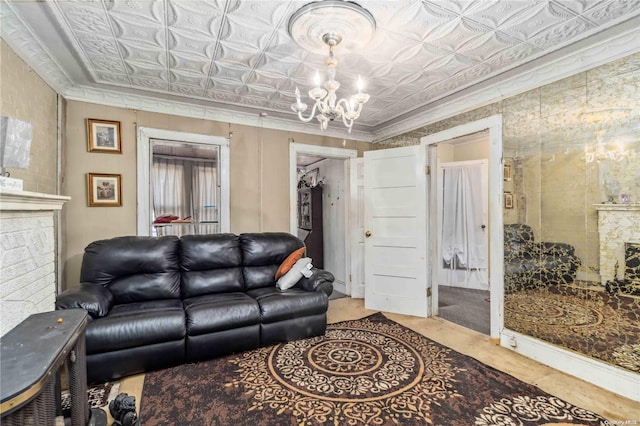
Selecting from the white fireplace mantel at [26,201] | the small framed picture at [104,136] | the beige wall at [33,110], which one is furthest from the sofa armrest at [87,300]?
the small framed picture at [104,136]

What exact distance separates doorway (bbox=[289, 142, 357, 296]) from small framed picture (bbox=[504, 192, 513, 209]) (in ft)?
7.33

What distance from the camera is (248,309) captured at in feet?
8.70

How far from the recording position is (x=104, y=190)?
3.23 metres

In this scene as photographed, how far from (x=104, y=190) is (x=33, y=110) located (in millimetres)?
1030

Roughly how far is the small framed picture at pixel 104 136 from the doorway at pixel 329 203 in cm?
209

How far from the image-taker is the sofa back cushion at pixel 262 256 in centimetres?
333

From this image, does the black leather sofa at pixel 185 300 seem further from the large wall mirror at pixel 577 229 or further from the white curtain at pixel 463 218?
the white curtain at pixel 463 218

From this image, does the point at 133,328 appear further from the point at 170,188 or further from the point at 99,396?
the point at 170,188

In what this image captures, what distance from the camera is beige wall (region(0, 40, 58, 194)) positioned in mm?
2018

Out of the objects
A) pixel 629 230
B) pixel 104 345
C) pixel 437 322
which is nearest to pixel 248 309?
pixel 104 345

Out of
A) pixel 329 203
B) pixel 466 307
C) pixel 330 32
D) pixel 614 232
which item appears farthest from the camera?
pixel 329 203

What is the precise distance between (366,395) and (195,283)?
1.97 m

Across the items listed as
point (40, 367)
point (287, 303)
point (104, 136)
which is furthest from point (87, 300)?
point (104, 136)

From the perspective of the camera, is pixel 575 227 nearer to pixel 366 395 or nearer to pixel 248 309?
pixel 366 395
